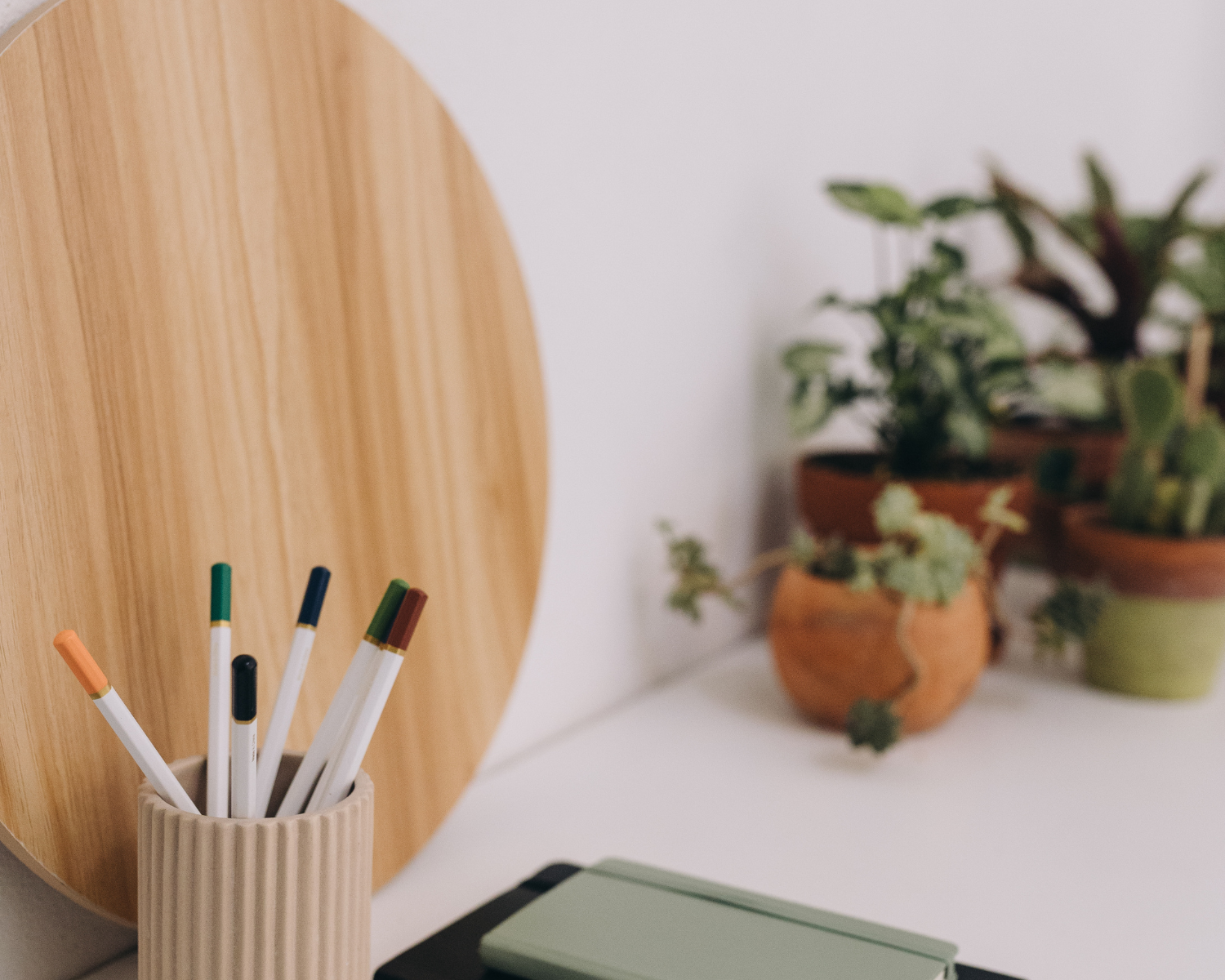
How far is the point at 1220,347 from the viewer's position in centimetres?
126

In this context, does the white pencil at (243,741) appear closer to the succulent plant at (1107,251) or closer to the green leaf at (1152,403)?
the green leaf at (1152,403)

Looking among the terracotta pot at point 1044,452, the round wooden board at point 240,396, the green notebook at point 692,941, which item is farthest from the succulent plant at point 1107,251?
the green notebook at point 692,941

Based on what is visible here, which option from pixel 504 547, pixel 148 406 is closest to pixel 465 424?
pixel 504 547

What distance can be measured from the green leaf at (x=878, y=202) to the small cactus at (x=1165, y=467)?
231mm

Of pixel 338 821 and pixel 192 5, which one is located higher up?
pixel 192 5

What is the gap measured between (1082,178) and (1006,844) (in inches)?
55.4

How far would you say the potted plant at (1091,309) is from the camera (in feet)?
3.82

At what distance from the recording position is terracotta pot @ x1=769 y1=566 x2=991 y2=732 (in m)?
0.81

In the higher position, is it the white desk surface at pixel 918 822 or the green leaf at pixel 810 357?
the green leaf at pixel 810 357

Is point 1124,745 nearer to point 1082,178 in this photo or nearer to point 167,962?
point 167,962

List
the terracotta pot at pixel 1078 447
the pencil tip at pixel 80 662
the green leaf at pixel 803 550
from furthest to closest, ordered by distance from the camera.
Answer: the terracotta pot at pixel 1078 447
the green leaf at pixel 803 550
the pencil tip at pixel 80 662

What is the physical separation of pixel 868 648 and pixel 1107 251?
0.64 metres

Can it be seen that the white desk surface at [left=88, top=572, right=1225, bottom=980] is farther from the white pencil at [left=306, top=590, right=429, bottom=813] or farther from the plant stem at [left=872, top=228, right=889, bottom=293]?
the plant stem at [left=872, top=228, right=889, bottom=293]

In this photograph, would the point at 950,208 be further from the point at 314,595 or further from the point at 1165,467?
the point at 314,595
